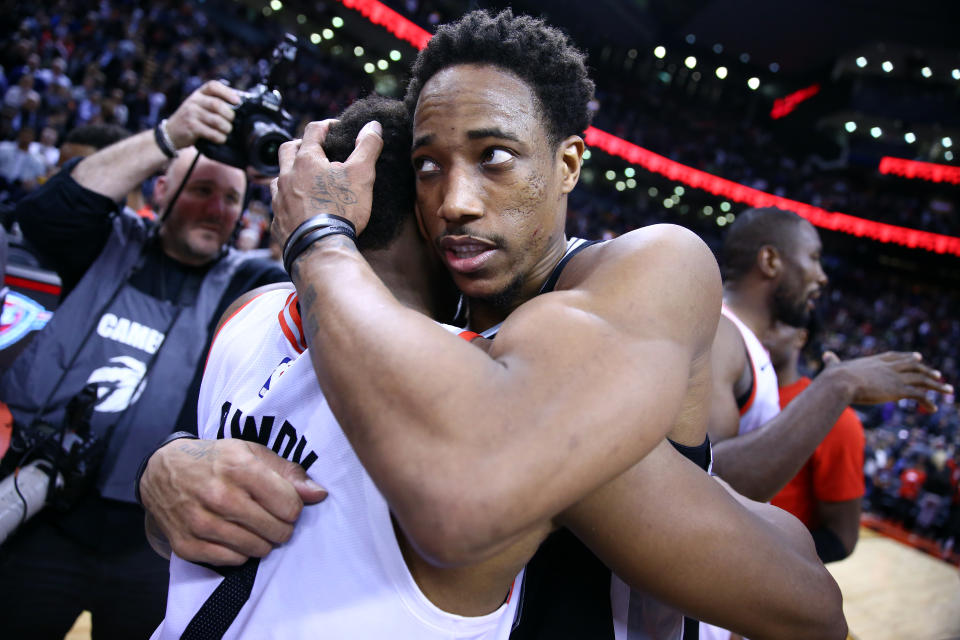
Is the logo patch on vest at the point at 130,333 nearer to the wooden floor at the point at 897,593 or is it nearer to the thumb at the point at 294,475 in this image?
the thumb at the point at 294,475

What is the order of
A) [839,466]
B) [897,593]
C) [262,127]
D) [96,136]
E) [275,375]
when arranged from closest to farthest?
[275,375] → [262,127] → [839,466] → [96,136] → [897,593]

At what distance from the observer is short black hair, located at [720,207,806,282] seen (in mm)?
2535

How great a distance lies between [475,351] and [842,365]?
5.97 ft

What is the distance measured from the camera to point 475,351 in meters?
0.78

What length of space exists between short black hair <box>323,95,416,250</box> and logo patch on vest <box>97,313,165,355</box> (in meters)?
1.29

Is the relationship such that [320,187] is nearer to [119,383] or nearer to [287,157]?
[287,157]

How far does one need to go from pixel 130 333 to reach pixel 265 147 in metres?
0.87

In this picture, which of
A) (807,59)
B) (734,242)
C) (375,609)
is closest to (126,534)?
(375,609)

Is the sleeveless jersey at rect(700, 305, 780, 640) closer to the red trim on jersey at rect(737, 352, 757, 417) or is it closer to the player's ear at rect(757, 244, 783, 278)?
the red trim on jersey at rect(737, 352, 757, 417)

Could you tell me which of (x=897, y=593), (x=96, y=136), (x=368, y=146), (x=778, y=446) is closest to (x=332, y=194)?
(x=368, y=146)

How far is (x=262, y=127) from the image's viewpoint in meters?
1.87

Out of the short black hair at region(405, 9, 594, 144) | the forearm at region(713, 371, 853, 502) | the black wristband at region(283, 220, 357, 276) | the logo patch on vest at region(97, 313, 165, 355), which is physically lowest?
the logo patch on vest at region(97, 313, 165, 355)

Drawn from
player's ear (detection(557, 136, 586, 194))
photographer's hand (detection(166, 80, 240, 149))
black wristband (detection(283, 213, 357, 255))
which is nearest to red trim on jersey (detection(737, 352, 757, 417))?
player's ear (detection(557, 136, 586, 194))

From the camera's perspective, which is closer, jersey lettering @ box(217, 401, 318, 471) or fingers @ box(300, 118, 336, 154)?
jersey lettering @ box(217, 401, 318, 471)
